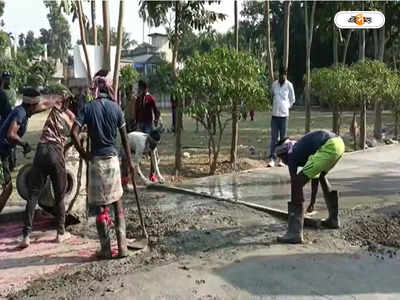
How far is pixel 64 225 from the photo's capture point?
6.34 metres

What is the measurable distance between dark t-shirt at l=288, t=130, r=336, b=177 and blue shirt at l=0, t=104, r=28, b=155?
3062mm

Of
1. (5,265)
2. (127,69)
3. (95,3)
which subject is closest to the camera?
(5,265)

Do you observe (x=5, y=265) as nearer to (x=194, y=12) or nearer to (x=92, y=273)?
(x=92, y=273)

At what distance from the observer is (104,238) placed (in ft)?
17.4

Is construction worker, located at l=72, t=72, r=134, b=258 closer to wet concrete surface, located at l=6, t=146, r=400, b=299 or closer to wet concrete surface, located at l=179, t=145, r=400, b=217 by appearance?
wet concrete surface, located at l=6, t=146, r=400, b=299

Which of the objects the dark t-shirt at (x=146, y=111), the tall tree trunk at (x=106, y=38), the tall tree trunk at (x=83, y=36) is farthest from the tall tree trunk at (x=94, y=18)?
the dark t-shirt at (x=146, y=111)

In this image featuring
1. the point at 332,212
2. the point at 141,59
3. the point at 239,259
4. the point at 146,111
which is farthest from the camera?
the point at 141,59

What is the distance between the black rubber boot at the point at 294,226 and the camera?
5.71 metres

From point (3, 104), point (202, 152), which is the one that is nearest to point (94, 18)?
point (3, 104)

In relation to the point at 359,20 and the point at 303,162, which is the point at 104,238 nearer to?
the point at 303,162

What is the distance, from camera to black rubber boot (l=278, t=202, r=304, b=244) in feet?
18.7

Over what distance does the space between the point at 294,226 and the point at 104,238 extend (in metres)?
1.97

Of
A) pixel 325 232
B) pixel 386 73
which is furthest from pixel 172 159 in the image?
pixel 325 232

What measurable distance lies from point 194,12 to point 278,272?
21.8ft
